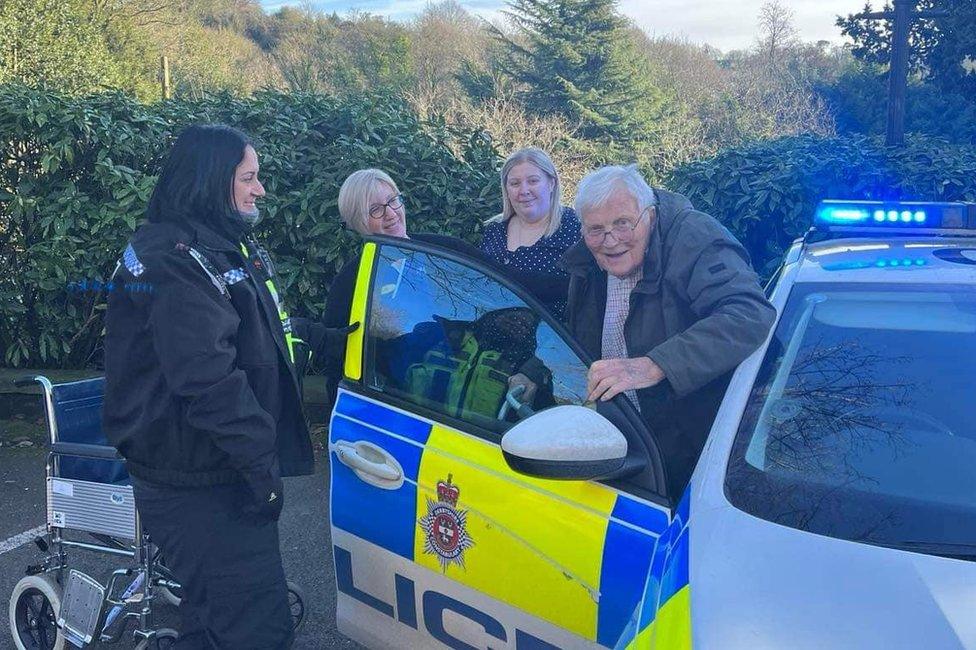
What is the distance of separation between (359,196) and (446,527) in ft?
5.13

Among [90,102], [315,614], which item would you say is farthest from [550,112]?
[315,614]

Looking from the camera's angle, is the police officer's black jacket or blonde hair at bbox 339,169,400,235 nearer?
the police officer's black jacket

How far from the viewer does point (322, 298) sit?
546cm

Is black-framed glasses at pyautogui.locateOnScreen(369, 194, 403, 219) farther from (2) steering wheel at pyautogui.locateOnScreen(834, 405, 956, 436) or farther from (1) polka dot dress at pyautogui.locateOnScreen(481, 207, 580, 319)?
(2) steering wheel at pyautogui.locateOnScreen(834, 405, 956, 436)

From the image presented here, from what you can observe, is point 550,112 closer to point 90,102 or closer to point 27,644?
point 90,102

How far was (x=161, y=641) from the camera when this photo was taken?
9.69 feet

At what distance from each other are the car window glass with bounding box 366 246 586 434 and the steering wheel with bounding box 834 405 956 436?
0.57 metres

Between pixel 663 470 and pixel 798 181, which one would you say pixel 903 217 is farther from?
pixel 798 181

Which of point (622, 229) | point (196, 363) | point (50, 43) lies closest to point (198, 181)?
point (196, 363)

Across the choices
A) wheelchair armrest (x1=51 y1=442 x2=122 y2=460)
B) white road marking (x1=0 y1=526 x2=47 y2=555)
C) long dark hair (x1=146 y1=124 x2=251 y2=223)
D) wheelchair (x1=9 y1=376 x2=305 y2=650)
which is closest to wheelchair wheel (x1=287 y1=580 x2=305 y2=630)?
wheelchair (x1=9 y1=376 x2=305 y2=650)

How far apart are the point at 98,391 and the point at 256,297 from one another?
3.86 feet

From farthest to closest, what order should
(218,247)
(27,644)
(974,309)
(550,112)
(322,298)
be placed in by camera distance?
(550,112)
(322,298)
(27,644)
(218,247)
(974,309)

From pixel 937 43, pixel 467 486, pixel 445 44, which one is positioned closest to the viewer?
pixel 467 486

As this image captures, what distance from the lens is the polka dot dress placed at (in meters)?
3.48
